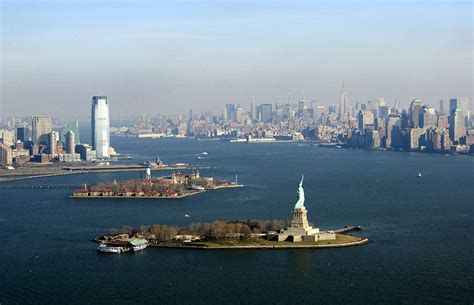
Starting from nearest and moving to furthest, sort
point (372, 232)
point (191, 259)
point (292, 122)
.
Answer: point (191, 259)
point (372, 232)
point (292, 122)

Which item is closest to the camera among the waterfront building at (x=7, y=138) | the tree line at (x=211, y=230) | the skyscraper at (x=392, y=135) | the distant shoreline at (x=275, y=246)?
the distant shoreline at (x=275, y=246)

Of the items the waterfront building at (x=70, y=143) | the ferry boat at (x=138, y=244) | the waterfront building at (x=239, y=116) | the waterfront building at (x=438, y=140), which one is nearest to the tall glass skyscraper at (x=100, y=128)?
the waterfront building at (x=70, y=143)

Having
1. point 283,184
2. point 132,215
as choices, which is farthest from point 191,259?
point 283,184

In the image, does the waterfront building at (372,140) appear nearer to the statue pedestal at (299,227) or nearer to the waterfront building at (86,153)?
the waterfront building at (86,153)

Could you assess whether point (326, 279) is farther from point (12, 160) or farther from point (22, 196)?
point (12, 160)

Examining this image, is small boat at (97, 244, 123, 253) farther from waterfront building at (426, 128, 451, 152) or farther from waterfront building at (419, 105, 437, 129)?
waterfront building at (419, 105, 437, 129)

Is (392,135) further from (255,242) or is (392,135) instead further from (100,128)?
(255,242)

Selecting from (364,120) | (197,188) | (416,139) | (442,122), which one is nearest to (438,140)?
(416,139)
